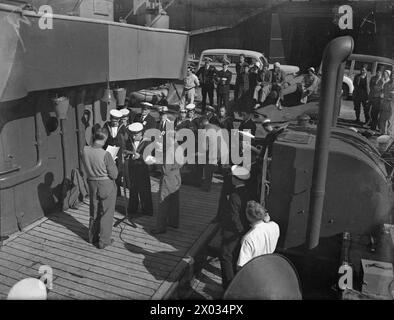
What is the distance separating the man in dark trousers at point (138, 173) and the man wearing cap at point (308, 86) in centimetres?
826

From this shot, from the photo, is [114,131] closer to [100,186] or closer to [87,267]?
[100,186]

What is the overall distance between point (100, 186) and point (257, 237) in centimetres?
236

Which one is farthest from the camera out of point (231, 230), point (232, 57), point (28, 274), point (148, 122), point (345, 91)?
point (232, 57)

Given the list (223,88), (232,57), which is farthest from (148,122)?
(232,57)

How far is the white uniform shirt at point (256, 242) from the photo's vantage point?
4.36 m

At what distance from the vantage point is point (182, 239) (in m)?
6.35

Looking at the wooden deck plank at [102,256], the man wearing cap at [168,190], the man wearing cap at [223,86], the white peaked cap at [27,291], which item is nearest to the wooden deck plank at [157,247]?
the wooden deck plank at [102,256]

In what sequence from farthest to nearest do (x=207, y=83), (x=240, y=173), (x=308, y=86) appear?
(x=207, y=83), (x=308, y=86), (x=240, y=173)

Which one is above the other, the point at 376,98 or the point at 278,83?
the point at 278,83

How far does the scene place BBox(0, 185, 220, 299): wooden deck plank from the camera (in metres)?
5.02

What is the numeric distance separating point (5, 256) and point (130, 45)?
4.96 metres

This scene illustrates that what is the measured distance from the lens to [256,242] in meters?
4.38

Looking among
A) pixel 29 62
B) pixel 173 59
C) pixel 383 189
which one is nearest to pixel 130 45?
pixel 173 59

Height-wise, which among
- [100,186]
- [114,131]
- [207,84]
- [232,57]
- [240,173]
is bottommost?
[100,186]
